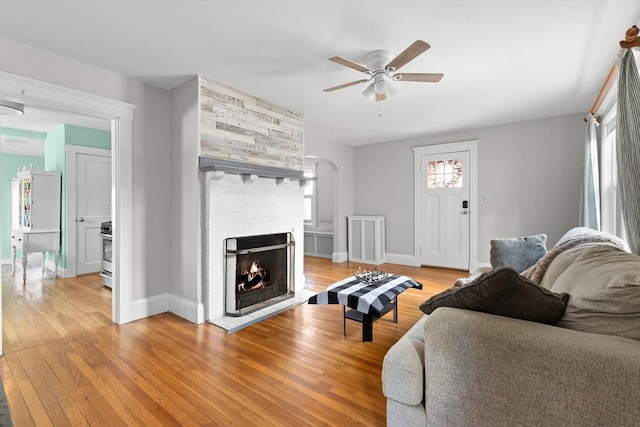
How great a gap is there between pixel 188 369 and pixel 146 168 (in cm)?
206

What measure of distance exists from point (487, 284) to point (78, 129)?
6027 mm

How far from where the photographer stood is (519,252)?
261 centimetres

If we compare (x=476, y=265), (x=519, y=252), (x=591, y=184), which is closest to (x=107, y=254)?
(x=519, y=252)

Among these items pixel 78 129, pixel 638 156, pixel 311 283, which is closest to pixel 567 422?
pixel 638 156

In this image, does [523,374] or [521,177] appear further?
[521,177]

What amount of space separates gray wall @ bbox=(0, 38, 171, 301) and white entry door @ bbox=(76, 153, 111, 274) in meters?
2.66

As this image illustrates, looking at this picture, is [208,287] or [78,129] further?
[78,129]

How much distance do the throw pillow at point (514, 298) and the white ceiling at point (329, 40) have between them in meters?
1.79

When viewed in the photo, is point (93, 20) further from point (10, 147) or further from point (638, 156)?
point (10, 147)

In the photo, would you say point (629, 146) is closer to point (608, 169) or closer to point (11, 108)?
point (608, 169)

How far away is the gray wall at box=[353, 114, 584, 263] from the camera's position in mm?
4367

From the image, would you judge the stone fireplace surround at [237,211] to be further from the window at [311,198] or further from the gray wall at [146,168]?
the window at [311,198]

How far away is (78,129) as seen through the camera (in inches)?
190

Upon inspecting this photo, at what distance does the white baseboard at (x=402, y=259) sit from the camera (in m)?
5.77
